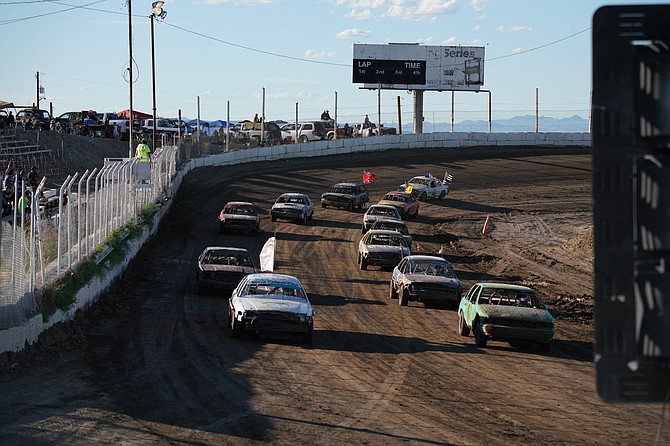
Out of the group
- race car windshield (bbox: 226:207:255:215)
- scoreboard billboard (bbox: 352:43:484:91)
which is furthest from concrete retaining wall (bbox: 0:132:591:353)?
scoreboard billboard (bbox: 352:43:484:91)

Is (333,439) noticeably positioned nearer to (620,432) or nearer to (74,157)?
(620,432)

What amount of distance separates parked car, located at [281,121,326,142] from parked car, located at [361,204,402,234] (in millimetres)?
38091

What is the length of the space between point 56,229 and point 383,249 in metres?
15.3

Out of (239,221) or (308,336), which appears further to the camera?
(239,221)

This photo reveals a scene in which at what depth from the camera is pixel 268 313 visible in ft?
62.4

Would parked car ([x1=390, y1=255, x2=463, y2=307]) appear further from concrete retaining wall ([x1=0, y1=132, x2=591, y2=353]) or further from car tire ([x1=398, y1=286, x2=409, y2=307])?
concrete retaining wall ([x1=0, y1=132, x2=591, y2=353])

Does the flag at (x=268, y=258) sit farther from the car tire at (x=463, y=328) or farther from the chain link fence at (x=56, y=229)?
the car tire at (x=463, y=328)

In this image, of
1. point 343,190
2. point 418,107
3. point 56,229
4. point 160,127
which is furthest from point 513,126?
point 56,229

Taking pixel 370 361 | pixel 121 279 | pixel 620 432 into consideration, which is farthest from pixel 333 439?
pixel 121 279

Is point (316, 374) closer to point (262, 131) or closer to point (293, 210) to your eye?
point (293, 210)

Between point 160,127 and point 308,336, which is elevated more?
point 160,127

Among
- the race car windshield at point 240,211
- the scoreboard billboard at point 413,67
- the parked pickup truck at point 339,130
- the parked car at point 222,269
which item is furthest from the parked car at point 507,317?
the parked pickup truck at point 339,130

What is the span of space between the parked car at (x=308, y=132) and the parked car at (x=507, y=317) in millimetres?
59803

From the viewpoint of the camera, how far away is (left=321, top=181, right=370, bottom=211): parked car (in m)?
49.2
